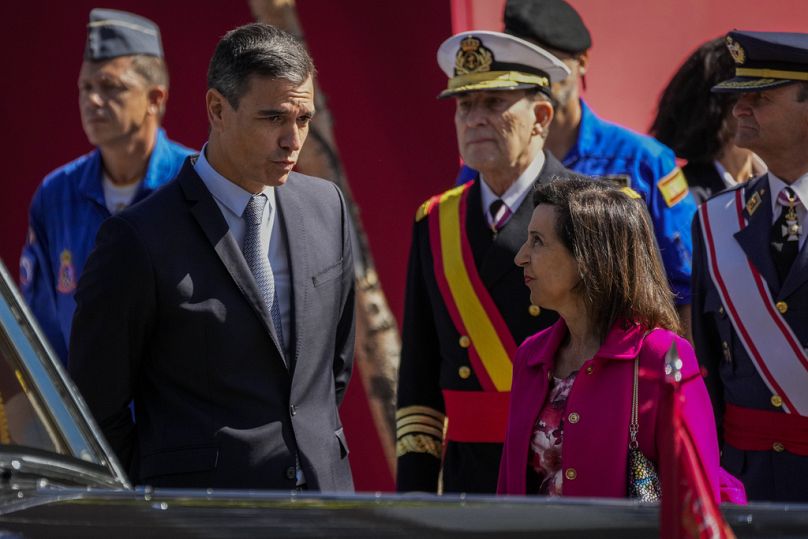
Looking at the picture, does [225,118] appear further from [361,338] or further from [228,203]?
[361,338]

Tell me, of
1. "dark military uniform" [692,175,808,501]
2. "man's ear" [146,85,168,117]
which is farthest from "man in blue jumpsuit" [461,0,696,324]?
"man's ear" [146,85,168,117]

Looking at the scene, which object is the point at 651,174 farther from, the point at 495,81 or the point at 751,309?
the point at 751,309

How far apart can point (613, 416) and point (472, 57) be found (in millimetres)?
1690

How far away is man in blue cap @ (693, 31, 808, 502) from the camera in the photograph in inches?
156

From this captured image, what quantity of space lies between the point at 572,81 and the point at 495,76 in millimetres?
776

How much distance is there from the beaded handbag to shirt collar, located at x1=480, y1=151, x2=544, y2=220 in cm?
130

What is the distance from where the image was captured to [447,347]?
168 inches

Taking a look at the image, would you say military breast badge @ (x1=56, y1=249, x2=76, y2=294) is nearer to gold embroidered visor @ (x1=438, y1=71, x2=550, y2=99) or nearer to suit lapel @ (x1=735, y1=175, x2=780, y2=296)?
gold embroidered visor @ (x1=438, y1=71, x2=550, y2=99)

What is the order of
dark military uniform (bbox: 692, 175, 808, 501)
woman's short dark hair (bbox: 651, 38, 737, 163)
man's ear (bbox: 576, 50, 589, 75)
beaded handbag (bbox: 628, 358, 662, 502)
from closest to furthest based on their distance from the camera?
beaded handbag (bbox: 628, 358, 662, 502) < dark military uniform (bbox: 692, 175, 808, 501) < man's ear (bbox: 576, 50, 589, 75) < woman's short dark hair (bbox: 651, 38, 737, 163)

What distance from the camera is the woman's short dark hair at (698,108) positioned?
543 centimetres

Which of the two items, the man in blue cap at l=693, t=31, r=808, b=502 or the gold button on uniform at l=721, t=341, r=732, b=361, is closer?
the man in blue cap at l=693, t=31, r=808, b=502

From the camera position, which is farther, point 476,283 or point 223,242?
point 476,283

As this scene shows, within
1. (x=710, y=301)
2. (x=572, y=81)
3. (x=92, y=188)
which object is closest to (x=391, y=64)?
(x=572, y=81)

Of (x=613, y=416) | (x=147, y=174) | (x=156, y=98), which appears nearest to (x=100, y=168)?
(x=147, y=174)
